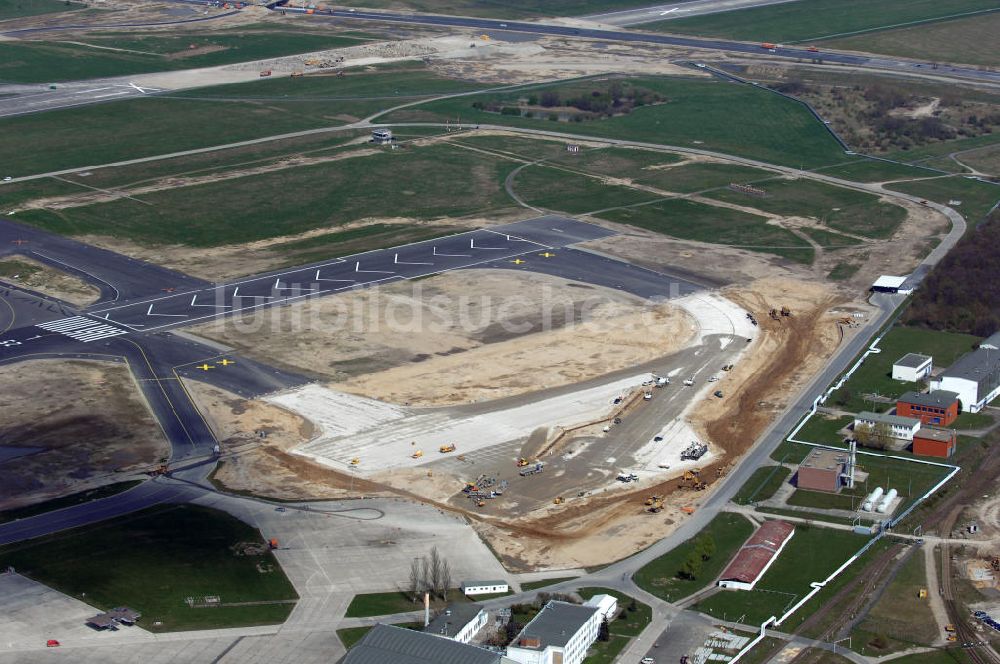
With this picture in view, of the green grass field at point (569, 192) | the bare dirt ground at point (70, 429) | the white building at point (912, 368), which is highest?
the green grass field at point (569, 192)

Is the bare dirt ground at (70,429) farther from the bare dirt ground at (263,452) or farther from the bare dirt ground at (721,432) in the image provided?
the bare dirt ground at (721,432)

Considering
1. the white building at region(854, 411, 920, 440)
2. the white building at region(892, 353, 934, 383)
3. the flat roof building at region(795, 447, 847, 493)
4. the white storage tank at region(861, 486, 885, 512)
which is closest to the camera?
the white storage tank at region(861, 486, 885, 512)

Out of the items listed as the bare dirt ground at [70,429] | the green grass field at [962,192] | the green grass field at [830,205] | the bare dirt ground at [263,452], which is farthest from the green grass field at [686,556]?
the green grass field at [962,192]

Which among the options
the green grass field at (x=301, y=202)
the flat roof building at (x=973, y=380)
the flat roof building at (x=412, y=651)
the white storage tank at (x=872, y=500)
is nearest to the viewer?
the flat roof building at (x=412, y=651)

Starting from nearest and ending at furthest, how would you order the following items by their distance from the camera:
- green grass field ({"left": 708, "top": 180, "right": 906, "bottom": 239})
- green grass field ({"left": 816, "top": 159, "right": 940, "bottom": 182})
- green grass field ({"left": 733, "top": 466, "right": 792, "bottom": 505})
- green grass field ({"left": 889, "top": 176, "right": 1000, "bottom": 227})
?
green grass field ({"left": 733, "top": 466, "right": 792, "bottom": 505}) < green grass field ({"left": 708, "top": 180, "right": 906, "bottom": 239}) < green grass field ({"left": 889, "top": 176, "right": 1000, "bottom": 227}) < green grass field ({"left": 816, "top": 159, "right": 940, "bottom": 182})

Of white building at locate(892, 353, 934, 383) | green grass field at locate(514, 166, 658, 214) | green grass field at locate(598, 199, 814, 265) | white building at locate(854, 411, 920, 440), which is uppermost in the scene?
green grass field at locate(514, 166, 658, 214)

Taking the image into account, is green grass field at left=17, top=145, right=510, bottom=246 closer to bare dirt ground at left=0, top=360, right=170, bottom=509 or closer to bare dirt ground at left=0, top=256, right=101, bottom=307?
bare dirt ground at left=0, top=256, right=101, bottom=307

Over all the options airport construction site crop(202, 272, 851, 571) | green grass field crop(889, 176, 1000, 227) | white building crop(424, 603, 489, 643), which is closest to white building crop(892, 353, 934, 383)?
airport construction site crop(202, 272, 851, 571)
